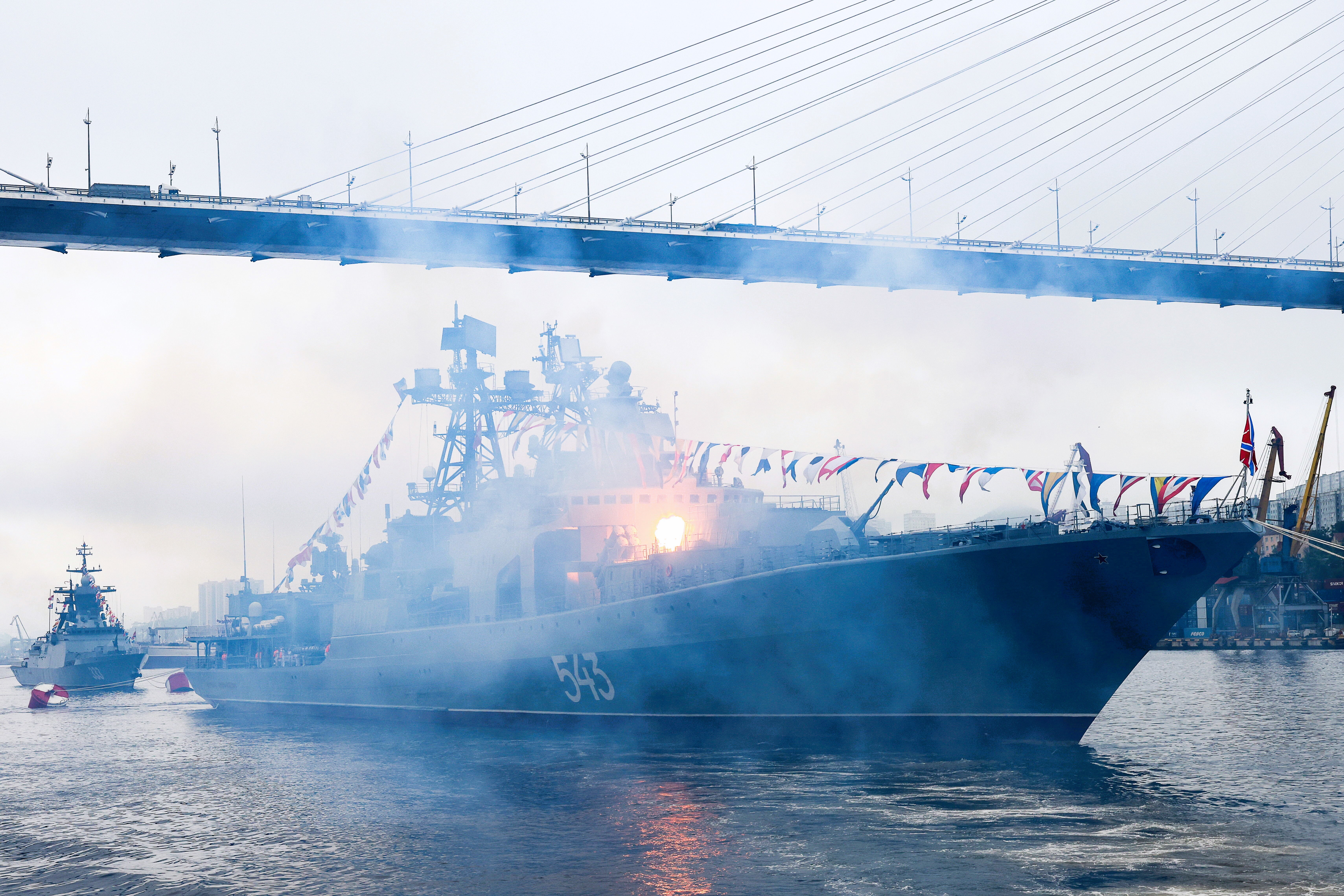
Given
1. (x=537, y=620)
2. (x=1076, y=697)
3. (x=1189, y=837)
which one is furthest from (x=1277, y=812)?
(x=537, y=620)

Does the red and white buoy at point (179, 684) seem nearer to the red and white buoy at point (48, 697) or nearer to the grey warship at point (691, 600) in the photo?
the red and white buoy at point (48, 697)

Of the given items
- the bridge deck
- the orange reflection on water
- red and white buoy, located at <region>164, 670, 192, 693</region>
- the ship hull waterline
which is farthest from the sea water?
red and white buoy, located at <region>164, 670, 192, 693</region>

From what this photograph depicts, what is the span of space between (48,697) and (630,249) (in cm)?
3909

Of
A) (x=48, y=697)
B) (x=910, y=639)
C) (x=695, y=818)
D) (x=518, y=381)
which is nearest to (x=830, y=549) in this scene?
(x=910, y=639)

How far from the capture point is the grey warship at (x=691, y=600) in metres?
18.5

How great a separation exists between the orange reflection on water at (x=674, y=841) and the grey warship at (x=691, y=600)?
428 cm

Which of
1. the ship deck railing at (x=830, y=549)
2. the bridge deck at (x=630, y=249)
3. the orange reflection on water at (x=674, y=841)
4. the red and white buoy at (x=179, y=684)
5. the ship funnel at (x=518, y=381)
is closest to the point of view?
the orange reflection on water at (x=674, y=841)

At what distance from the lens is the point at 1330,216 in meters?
29.3

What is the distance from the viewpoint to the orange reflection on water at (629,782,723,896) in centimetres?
1235

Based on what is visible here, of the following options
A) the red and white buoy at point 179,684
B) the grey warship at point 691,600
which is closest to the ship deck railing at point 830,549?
the grey warship at point 691,600

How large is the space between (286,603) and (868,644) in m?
30.0

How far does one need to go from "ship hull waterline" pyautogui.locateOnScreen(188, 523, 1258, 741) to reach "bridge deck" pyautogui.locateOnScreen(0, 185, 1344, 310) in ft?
28.6

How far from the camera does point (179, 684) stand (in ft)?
195

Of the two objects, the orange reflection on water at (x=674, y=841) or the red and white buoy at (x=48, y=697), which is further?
the red and white buoy at (x=48, y=697)
